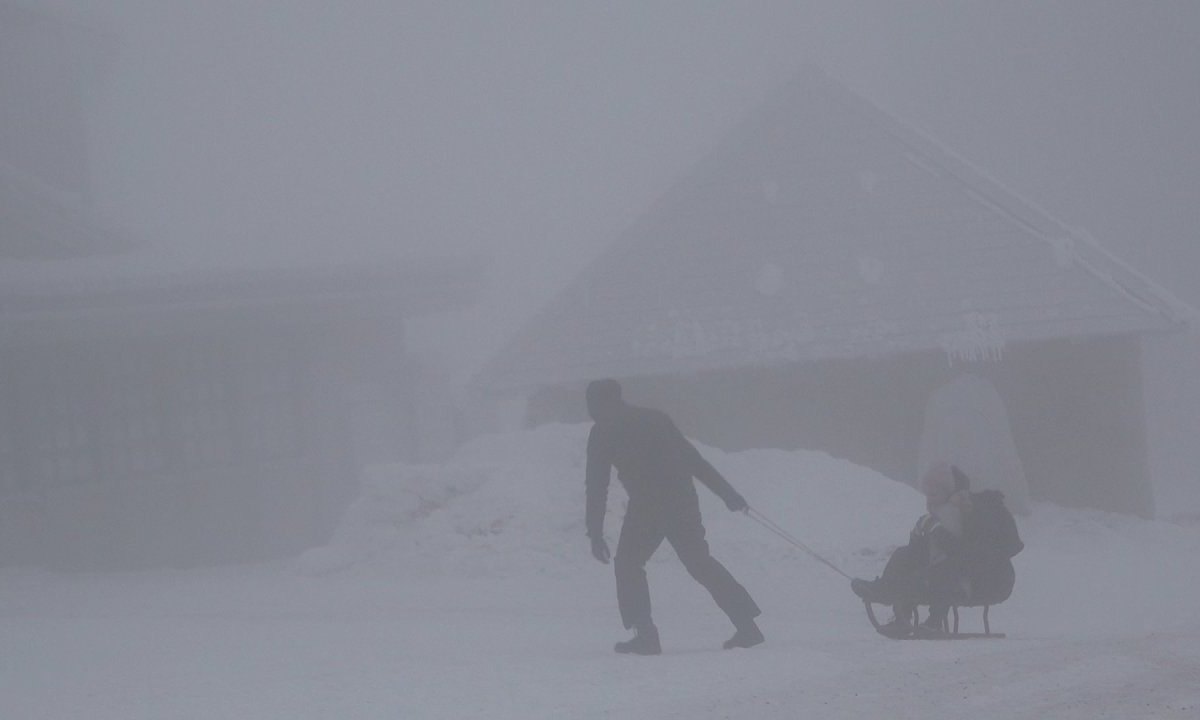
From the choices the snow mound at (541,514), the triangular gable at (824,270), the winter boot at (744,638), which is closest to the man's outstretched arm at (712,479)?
the winter boot at (744,638)

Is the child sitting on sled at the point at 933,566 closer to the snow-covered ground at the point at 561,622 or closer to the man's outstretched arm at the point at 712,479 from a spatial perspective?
the snow-covered ground at the point at 561,622

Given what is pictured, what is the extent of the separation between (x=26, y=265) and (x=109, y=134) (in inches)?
1549

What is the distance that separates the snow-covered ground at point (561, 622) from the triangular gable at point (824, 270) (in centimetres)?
231

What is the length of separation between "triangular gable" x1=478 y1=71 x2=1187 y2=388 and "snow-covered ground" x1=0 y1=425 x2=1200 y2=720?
2.31 m

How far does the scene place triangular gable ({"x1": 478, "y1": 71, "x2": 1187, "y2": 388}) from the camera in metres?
16.1

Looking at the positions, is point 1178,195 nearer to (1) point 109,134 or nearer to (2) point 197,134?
(1) point 109,134

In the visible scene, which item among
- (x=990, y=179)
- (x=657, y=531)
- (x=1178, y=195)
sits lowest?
(x=657, y=531)

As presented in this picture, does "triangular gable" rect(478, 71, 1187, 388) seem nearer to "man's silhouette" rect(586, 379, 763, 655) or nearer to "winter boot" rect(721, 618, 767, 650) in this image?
"man's silhouette" rect(586, 379, 763, 655)

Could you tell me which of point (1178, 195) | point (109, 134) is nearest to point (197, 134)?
point (109, 134)

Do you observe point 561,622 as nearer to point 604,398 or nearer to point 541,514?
point 604,398

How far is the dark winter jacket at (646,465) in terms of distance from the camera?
26.3 ft

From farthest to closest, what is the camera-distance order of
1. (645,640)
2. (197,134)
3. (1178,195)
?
(197,134) < (1178,195) < (645,640)

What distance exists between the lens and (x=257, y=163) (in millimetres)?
75312

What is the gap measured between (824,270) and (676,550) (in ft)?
31.2
